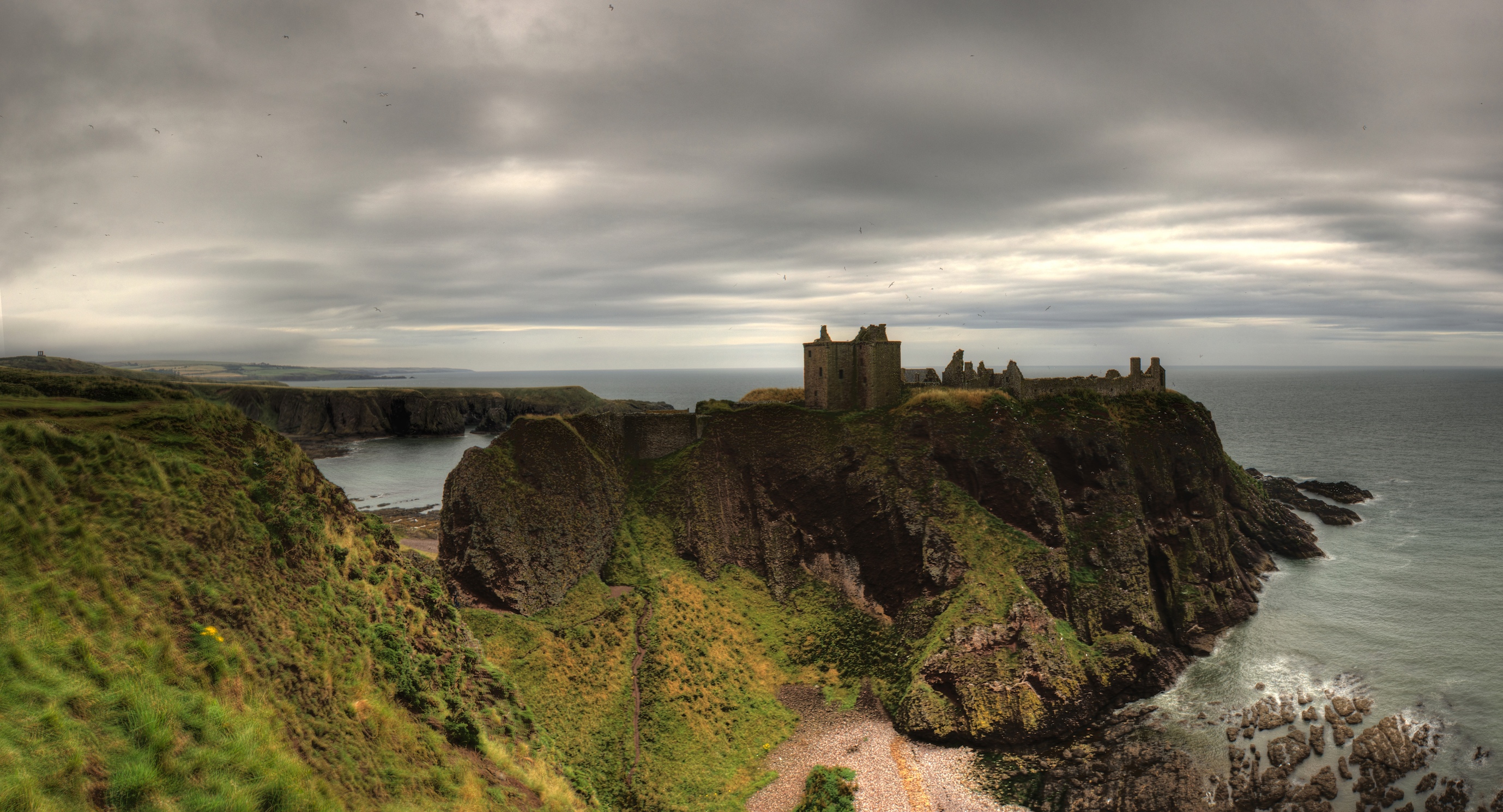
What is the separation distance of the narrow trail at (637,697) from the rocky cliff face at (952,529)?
5.61 meters

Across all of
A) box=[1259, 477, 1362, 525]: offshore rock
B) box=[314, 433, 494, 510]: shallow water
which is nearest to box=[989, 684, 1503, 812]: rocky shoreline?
box=[1259, 477, 1362, 525]: offshore rock

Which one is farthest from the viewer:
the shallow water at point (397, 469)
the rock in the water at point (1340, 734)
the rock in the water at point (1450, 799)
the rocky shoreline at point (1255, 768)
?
the shallow water at point (397, 469)

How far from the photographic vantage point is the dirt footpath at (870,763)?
32906 mm

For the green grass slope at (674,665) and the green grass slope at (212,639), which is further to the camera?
the green grass slope at (674,665)

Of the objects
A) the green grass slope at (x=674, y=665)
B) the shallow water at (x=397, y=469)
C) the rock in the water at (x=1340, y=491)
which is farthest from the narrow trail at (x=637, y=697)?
the rock in the water at (x=1340, y=491)

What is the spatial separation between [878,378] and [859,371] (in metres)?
2.06

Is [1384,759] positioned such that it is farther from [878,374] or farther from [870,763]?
[878,374]

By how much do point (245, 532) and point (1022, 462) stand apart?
5027 centimetres

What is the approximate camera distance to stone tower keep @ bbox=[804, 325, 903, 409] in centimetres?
6059

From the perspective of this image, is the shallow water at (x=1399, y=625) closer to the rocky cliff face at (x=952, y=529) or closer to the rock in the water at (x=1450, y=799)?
the rock in the water at (x=1450, y=799)

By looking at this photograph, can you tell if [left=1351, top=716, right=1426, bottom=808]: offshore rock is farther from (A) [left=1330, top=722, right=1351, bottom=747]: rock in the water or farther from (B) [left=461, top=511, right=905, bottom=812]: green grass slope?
(B) [left=461, top=511, right=905, bottom=812]: green grass slope

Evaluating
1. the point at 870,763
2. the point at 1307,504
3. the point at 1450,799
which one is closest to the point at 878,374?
the point at 870,763

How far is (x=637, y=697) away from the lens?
3772 centimetres

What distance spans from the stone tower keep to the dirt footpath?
27466 millimetres
